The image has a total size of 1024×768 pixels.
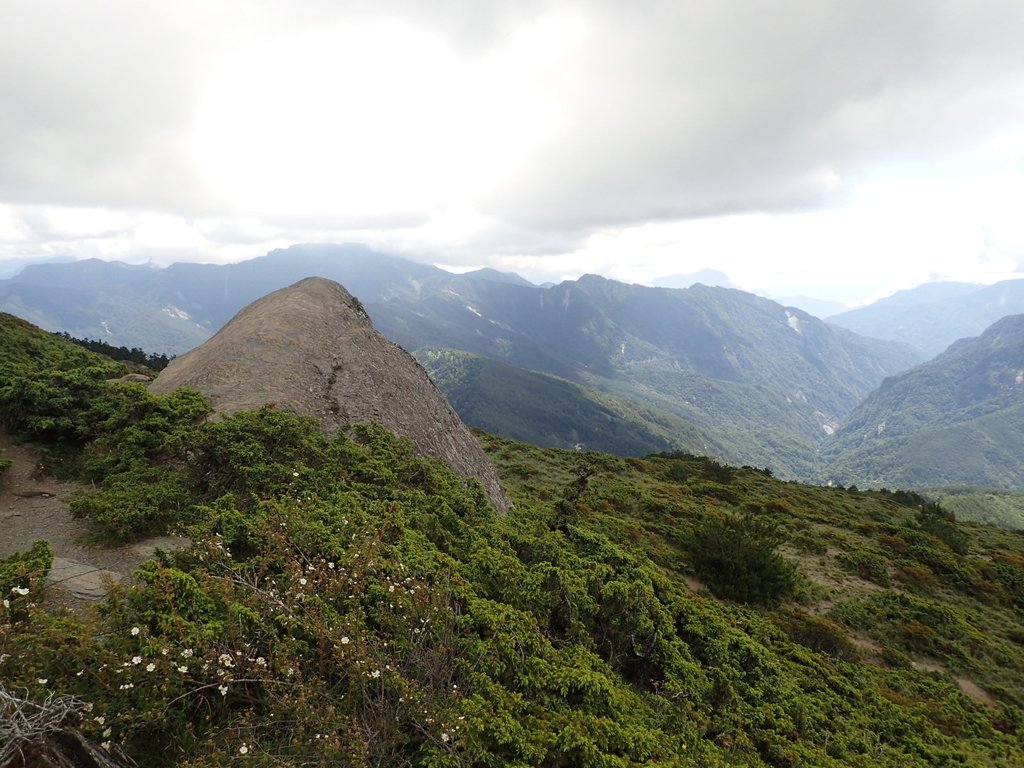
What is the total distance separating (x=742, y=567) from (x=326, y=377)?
17337mm

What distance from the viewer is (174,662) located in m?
4.95

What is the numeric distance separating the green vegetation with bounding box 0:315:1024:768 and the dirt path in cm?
46

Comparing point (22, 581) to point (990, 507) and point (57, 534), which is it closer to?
point (57, 534)

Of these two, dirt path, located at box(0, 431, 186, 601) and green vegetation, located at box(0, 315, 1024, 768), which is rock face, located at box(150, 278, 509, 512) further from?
dirt path, located at box(0, 431, 186, 601)

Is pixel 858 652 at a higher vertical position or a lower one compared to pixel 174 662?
lower

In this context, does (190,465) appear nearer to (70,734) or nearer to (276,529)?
(276,529)

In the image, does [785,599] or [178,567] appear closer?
[178,567]

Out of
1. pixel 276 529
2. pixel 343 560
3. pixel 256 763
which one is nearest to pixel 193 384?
pixel 276 529

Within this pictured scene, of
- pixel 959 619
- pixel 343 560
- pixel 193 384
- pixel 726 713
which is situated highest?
pixel 193 384

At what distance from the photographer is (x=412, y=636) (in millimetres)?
6602

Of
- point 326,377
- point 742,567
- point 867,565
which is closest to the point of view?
point 326,377

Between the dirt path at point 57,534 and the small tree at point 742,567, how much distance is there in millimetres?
17607

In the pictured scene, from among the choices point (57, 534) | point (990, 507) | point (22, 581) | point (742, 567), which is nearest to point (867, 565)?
point (742, 567)

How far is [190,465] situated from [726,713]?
12291 mm
